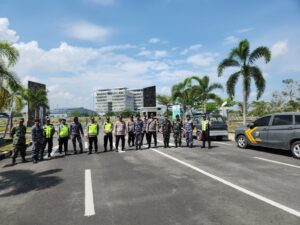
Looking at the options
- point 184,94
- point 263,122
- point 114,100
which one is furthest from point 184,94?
point 114,100

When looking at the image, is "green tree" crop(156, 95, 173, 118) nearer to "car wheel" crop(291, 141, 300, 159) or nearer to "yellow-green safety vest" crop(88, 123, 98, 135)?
"yellow-green safety vest" crop(88, 123, 98, 135)

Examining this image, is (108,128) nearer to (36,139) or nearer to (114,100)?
(36,139)

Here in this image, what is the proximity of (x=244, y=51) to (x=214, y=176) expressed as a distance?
15.8 metres

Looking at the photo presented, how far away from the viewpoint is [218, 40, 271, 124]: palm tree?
19.1 meters

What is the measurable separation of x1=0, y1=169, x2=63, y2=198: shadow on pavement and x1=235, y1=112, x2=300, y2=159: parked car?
872cm

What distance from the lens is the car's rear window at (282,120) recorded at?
9770mm

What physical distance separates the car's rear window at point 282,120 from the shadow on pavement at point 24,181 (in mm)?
8991

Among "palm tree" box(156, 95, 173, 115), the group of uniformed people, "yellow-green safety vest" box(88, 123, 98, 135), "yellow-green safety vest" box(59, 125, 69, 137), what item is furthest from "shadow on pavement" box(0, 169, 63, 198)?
"palm tree" box(156, 95, 173, 115)

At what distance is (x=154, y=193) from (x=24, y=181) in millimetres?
3962

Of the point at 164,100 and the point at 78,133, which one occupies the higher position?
the point at 164,100

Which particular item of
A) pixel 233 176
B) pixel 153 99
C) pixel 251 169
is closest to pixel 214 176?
pixel 233 176

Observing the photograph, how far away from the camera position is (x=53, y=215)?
4.22m

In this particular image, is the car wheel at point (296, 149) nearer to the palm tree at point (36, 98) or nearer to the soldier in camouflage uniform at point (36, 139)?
the soldier in camouflage uniform at point (36, 139)

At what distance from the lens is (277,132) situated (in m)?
10.1
